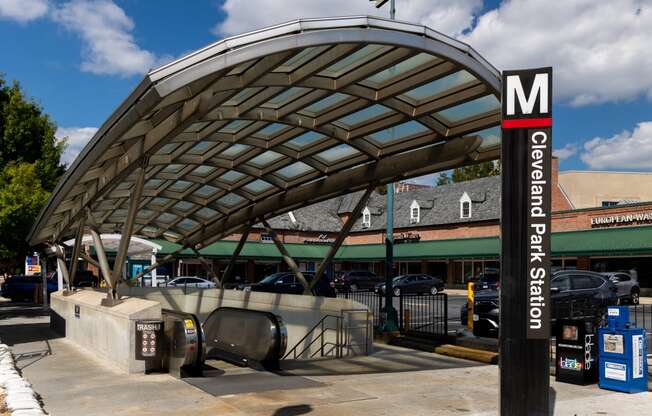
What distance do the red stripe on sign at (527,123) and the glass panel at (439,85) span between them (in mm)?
4151

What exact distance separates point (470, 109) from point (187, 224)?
1482 cm

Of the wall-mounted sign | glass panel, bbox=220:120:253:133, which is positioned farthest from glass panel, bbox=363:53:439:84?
the wall-mounted sign

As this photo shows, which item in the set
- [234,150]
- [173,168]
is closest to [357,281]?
[173,168]

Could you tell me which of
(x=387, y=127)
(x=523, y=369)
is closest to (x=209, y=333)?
(x=387, y=127)

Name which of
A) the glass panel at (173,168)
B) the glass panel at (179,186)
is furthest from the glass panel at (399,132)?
the glass panel at (179,186)

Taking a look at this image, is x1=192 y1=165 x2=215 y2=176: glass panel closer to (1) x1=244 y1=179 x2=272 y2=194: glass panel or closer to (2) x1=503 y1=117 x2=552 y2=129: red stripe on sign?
(1) x1=244 y1=179 x2=272 y2=194: glass panel

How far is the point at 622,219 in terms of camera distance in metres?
40.5

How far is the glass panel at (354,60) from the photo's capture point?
10516 mm

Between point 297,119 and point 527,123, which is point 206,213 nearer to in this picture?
point 297,119

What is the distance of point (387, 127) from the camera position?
13.6 meters

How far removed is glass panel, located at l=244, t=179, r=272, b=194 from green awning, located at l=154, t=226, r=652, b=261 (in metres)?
25.6

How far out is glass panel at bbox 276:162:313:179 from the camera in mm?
17047

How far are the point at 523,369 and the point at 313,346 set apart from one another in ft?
34.3

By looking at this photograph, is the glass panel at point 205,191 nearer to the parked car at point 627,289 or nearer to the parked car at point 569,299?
the parked car at point 569,299
